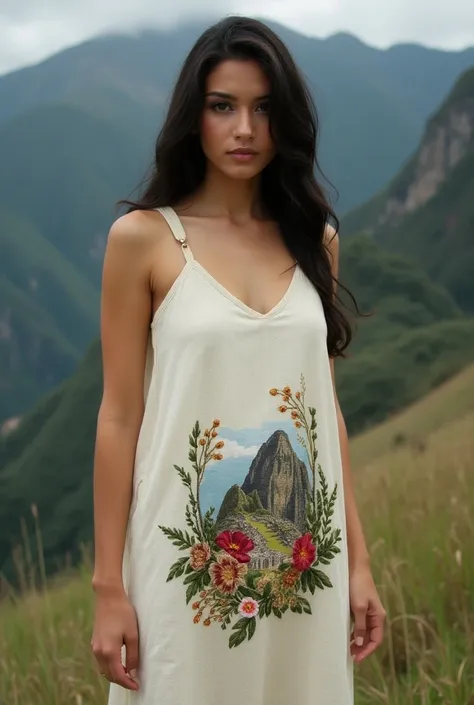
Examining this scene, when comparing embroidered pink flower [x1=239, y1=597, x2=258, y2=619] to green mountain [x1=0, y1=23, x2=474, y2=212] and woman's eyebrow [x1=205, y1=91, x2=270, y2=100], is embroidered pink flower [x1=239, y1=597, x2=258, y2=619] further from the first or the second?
green mountain [x1=0, y1=23, x2=474, y2=212]

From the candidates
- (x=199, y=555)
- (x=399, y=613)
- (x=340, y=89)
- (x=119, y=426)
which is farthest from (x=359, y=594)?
(x=340, y=89)

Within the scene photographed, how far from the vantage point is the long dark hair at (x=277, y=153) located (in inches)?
45.6

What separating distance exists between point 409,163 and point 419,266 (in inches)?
51.1

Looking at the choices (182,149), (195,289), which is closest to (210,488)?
(195,289)

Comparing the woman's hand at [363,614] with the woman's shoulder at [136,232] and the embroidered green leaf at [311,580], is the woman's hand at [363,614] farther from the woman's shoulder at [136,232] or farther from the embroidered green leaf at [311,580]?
the woman's shoulder at [136,232]

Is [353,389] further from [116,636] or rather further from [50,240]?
[116,636]

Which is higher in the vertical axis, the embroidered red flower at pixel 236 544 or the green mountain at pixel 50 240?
the green mountain at pixel 50 240

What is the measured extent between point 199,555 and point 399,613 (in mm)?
1114

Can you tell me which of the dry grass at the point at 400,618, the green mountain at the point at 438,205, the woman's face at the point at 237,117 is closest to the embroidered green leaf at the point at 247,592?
the woman's face at the point at 237,117

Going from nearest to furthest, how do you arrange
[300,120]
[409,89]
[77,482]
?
[300,120]
[77,482]
[409,89]

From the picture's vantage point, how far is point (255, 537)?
1090 millimetres

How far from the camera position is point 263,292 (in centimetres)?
115

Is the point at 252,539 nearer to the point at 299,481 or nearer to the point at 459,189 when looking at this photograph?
the point at 299,481

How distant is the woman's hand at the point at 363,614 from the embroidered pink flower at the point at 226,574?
0.63ft
